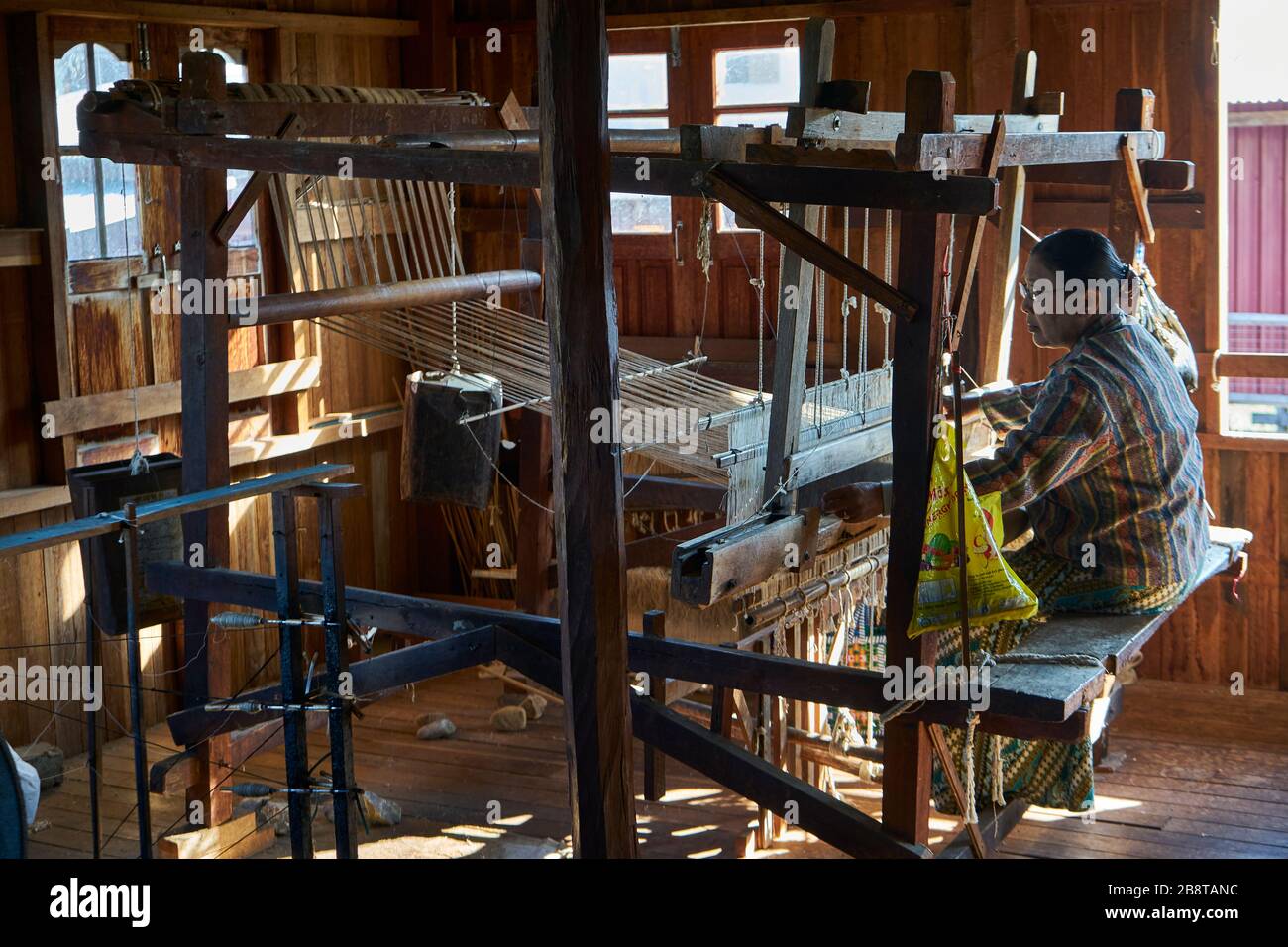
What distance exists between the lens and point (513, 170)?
3.58m

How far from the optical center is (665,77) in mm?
6715

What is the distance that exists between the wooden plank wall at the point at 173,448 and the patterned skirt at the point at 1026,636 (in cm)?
281

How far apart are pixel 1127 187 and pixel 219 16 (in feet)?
11.3

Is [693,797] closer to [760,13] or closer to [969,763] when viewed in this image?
[969,763]

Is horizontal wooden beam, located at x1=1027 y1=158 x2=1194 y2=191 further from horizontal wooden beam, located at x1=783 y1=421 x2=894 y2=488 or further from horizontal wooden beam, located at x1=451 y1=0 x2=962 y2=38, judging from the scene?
horizontal wooden beam, located at x1=451 y1=0 x2=962 y2=38

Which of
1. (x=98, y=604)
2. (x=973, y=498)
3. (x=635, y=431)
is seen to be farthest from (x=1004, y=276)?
(x=98, y=604)

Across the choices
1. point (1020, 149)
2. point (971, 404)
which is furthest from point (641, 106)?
point (1020, 149)

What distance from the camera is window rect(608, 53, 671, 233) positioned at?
→ 22.1 feet

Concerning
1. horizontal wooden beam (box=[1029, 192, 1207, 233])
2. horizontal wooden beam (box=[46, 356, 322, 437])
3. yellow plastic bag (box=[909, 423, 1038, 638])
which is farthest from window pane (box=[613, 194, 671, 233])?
yellow plastic bag (box=[909, 423, 1038, 638])

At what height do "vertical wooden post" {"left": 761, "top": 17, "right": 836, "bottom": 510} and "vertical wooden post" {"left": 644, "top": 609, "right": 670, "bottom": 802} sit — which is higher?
"vertical wooden post" {"left": 761, "top": 17, "right": 836, "bottom": 510}

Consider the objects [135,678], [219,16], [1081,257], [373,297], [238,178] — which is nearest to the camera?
[135,678]

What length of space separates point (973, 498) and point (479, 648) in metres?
1.31
